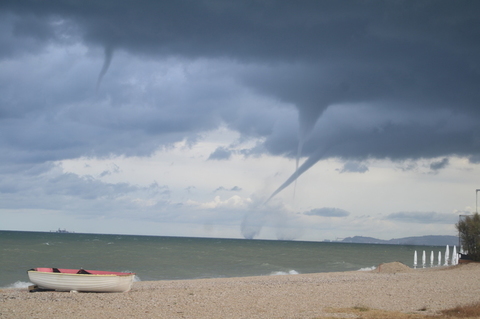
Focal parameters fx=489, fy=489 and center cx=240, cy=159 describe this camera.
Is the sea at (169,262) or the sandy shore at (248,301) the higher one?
the sandy shore at (248,301)

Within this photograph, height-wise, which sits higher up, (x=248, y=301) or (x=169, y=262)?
(x=248, y=301)

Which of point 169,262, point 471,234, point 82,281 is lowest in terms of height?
point 169,262

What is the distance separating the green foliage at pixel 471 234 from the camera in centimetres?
4250

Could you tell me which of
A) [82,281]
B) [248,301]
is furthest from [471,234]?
[82,281]

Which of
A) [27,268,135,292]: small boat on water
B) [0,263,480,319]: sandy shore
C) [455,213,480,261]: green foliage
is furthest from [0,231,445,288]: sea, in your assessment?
[0,263,480,319]: sandy shore

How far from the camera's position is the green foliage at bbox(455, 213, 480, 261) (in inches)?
1673

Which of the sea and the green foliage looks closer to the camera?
the green foliage

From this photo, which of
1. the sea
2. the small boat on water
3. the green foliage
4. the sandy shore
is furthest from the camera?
the sea

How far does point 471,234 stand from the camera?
141 ft

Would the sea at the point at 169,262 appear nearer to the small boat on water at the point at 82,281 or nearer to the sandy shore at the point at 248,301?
the small boat on water at the point at 82,281

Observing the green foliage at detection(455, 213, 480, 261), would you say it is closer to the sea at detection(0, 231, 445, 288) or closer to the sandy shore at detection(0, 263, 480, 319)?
the sea at detection(0, 231, 445, 288)

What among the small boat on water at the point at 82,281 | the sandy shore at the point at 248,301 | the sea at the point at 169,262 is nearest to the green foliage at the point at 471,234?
the sea at the point at 169,262

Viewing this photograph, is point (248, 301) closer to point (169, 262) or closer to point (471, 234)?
point (471, 234)

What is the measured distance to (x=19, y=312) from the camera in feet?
59.4
